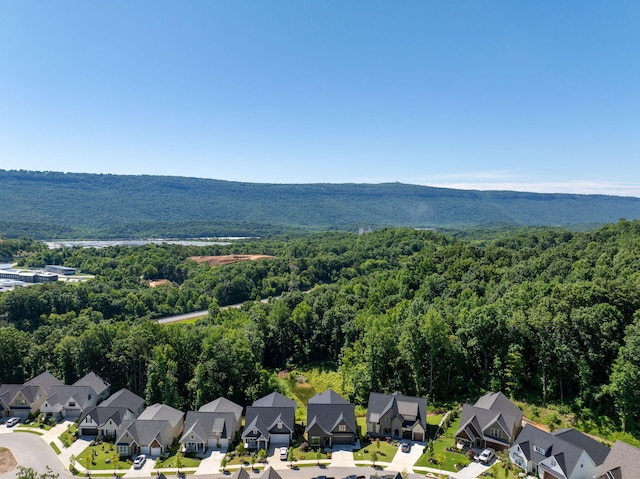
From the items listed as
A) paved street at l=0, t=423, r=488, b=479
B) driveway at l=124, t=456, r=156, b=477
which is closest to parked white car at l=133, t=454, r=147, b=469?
driveway at l=124, t=456, r=156, b=477

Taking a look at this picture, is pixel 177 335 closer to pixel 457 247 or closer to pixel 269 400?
pixel 269 400

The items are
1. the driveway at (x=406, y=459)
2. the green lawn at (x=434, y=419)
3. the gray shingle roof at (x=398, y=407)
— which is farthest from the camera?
the green lawn at (x=434, y=419)

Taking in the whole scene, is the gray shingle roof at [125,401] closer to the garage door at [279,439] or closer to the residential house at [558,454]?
the garage door at [279,439]

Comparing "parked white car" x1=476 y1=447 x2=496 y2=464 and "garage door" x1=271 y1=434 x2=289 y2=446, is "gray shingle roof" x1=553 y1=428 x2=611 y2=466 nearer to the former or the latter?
"parked white car" x1=476 y1=447 x2=496 y2=464

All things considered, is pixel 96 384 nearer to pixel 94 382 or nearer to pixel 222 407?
pixel 94 382

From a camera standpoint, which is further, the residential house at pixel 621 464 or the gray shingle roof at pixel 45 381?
the gray shingle roof at pixel 45 381

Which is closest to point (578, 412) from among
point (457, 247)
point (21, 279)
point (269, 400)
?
point (269, 400)

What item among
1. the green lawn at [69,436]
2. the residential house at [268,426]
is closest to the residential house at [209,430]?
the residential house at [268,426]

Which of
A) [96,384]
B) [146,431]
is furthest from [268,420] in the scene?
[96,384]
